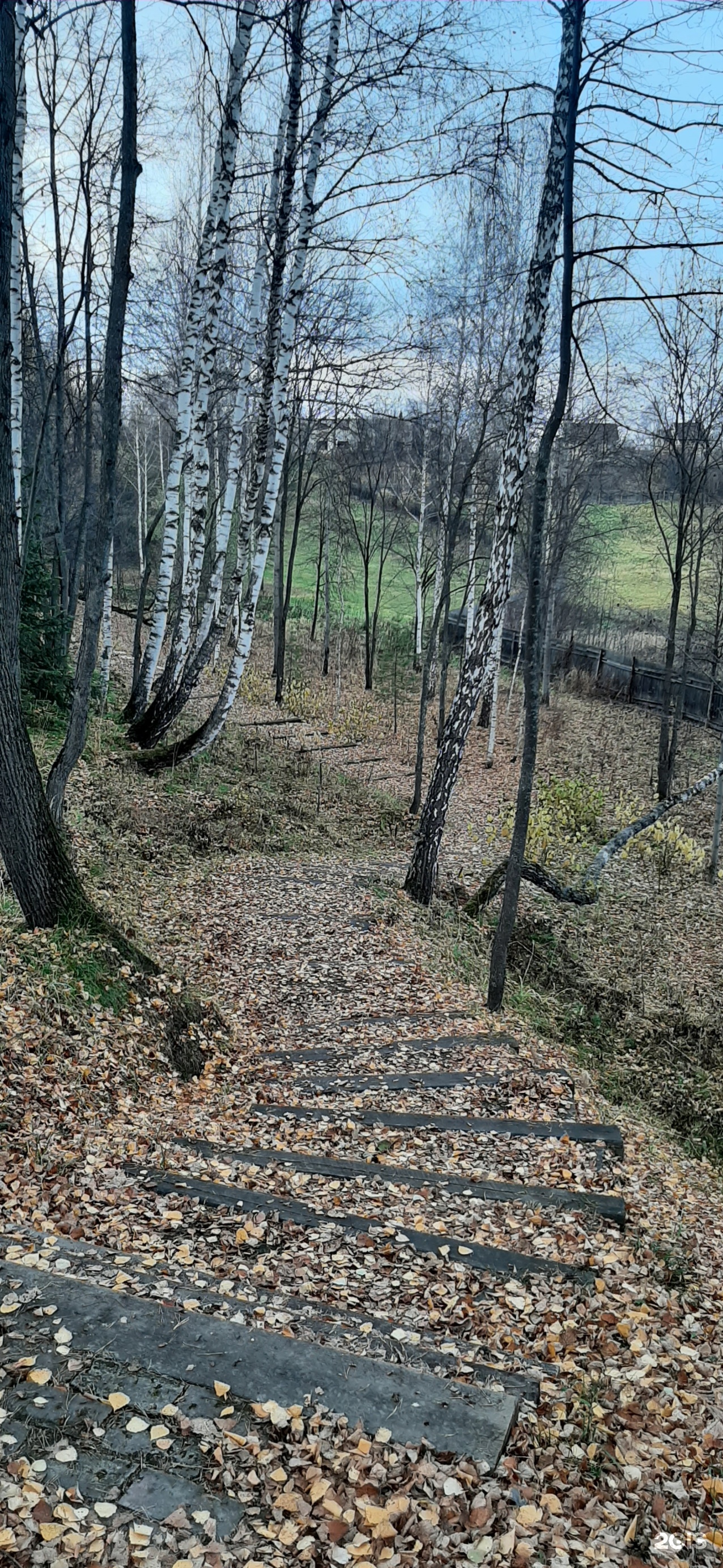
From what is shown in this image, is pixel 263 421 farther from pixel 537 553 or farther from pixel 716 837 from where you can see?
pixel 716 837

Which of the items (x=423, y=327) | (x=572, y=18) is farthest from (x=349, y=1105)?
(x=423, y=327)

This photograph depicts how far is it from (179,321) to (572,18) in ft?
35.1

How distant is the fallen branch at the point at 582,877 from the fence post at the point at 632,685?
37.2ft

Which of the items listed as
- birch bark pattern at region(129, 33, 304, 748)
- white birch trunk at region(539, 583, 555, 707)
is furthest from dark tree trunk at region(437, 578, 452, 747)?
white birch trunk at region(539, 583, 555, 707)

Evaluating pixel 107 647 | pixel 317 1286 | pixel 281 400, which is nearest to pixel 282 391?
pixel 281 400

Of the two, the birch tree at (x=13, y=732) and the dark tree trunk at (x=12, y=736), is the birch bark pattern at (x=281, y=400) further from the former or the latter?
the dark tree trunk at (x=12, y=736)

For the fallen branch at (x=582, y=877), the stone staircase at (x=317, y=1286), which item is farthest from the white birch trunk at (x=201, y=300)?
the stone staircase at (x=317, y=1286)

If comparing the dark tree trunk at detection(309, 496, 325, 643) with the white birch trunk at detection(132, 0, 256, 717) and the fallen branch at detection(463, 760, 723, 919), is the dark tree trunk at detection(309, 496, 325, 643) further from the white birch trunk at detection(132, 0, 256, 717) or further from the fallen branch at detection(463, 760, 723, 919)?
the fallen branch at detection(463, 760, 723, 919)

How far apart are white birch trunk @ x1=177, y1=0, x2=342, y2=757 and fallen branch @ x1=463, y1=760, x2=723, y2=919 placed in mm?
4142

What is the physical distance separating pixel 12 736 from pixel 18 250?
25.8ft

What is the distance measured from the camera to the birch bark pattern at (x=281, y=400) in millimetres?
9422

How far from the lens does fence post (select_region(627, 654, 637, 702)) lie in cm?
2409

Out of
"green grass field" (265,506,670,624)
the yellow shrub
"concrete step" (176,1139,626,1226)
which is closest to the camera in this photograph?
"concrete step" (176,1139,626,1226)

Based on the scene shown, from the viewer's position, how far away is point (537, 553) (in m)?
6.34
